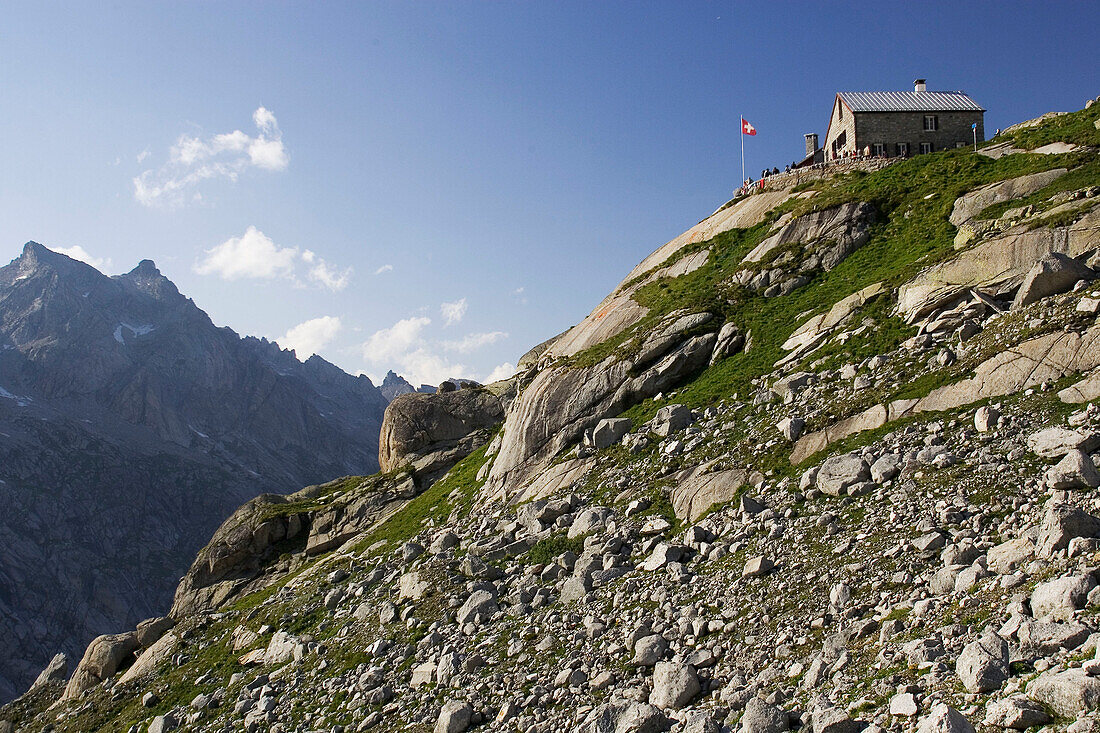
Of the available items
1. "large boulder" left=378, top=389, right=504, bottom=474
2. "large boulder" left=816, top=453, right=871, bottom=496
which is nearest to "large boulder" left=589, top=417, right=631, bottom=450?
"large boulder" left=816, top=453, right=871, bottom=496

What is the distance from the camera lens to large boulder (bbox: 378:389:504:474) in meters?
47.1

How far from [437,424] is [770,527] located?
108 ft

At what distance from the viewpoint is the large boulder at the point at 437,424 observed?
4706cm

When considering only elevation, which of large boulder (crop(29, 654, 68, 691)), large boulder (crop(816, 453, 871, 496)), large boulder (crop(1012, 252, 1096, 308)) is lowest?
large boulder (crop(816, 453, 871, 496))

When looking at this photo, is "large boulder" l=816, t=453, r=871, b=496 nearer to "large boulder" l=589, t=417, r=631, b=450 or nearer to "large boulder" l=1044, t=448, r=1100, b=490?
"large boulder" l=1044, t=448, r=1100, b=490

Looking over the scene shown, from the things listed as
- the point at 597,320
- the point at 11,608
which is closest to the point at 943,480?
the point at 597,320

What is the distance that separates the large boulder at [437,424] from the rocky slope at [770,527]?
7.16 m

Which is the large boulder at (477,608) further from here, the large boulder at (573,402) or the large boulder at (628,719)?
the large boulder at (573,402)

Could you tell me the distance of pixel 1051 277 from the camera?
20109 millimetres

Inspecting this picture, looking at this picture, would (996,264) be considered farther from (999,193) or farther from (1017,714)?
(1017,714)

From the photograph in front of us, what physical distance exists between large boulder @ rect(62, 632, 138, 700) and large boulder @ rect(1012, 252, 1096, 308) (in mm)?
37933

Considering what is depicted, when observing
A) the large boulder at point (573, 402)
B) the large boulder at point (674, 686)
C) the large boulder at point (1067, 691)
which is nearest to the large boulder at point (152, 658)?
Answer: the large boulder at point (573, 402)

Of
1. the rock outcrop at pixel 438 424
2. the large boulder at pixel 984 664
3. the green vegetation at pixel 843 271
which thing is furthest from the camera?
the rock outcrop at pixel 438 424

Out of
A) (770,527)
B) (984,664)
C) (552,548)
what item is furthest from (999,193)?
(984,664)
